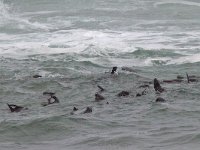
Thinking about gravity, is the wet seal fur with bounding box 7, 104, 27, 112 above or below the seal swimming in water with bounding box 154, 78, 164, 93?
below

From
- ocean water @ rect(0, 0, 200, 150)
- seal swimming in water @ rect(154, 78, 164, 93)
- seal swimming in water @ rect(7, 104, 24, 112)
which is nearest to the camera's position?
ocean water @ rect(0, 0, 200, 150)

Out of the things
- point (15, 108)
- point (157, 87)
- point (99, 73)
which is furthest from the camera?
point (99, 73)

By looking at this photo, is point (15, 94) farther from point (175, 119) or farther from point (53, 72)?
point (175, 119)

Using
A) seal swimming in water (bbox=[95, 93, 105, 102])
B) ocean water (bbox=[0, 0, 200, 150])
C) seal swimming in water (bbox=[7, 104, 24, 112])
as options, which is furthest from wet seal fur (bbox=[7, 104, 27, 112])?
seal swimming in water (bbox=[95, 93, 105, 102])

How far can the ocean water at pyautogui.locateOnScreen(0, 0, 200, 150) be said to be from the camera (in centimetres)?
980

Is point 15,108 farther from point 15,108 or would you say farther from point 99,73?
point 99,73

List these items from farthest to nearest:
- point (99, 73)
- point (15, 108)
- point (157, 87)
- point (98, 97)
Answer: point (99, 73) → point (157, 87) → point (98, 97) → point (15, 108)

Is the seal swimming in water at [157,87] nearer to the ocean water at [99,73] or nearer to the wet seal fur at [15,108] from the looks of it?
the ocean water at [99,73]

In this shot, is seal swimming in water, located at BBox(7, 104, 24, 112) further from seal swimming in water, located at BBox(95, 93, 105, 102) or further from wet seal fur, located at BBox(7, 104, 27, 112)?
seal swimming in water, located at BBox(95, 93, 105, 102)

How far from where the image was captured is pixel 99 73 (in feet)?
54.9

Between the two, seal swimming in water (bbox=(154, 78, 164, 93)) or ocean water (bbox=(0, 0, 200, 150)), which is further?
seal swimming in water (bbox=(154, 78, 164, 93))

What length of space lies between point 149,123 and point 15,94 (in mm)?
4734

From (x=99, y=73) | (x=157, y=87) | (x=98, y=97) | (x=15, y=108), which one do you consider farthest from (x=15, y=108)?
(x=99, y=73)

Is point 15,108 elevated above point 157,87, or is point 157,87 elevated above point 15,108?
point 157,87
